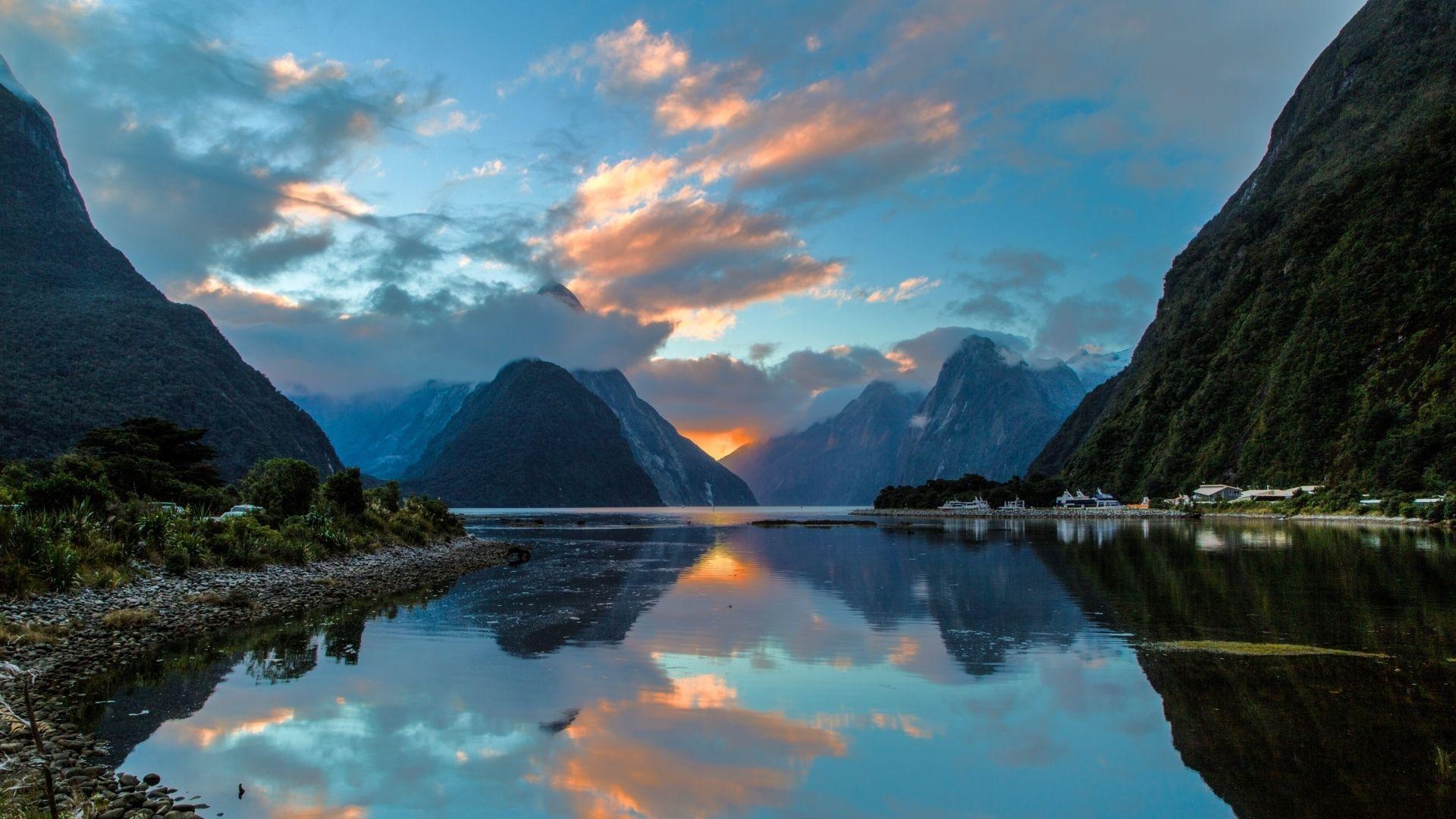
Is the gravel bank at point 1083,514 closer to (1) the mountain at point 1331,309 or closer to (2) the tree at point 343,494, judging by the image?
(1) the mountain at point 1331,309

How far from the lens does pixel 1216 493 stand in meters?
121

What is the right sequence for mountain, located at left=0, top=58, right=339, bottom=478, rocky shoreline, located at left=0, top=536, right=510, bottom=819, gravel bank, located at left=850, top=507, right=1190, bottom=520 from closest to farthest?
rocky shoreline, located at left=0, top=536, right=510, bottom=819 < mountain, located at left=0, top=58, right=339, bottom=478 < gravel bank, located at left=850, top=507, right=1190, bottom=520

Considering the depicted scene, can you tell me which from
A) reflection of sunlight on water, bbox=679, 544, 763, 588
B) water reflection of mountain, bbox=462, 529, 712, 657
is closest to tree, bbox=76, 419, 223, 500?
water reflection of mountain, bbox=462, 529, 712, 657

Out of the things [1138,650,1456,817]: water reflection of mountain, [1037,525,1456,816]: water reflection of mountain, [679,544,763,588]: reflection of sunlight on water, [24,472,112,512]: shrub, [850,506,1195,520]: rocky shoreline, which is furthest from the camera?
[850,506,1195,520]: rocky shoreline

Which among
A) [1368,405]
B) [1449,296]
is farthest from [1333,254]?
[1368,405]

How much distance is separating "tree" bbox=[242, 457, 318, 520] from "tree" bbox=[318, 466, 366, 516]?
270 centimetres

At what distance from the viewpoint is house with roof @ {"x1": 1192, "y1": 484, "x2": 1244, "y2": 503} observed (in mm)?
118375

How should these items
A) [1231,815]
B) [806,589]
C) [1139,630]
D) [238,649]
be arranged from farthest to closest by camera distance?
[806,589] → [1139,630] → [238,649] → [1231,815]

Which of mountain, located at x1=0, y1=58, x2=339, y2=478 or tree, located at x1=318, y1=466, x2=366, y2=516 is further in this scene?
mountain, located at x1=0, y1=58, x2=339, y2=478

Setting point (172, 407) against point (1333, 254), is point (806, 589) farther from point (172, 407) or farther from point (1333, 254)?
point (1333, 254)

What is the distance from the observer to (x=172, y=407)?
116562 mm

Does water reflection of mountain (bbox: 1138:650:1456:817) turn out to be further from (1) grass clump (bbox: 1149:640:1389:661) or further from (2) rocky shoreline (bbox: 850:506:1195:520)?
(2) rocky shoreline (bbox: 850:506:1195:520)

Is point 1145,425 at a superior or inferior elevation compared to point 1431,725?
superior

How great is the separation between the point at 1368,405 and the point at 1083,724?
108 metres
